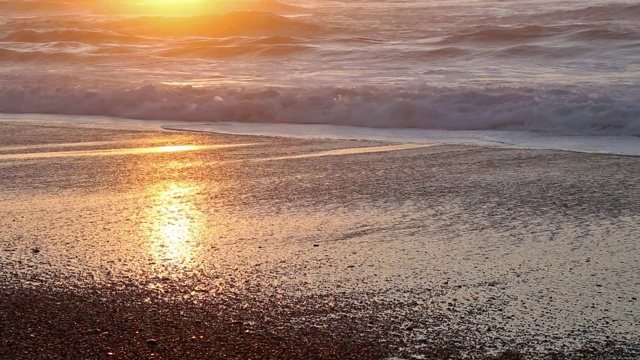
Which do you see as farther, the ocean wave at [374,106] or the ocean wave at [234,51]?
the ocean wave at [234,51]

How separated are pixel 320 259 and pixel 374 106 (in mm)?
4717

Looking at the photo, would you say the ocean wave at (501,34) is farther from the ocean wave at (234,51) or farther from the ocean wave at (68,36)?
the ocean wave at (68,36)

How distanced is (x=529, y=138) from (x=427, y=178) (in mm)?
2042

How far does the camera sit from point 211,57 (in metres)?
13.6

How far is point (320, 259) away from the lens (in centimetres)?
267

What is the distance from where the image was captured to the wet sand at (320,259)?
2.00 m

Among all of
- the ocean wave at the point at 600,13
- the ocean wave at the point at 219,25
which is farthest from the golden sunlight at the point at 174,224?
the ocean wave at the point at 219,25

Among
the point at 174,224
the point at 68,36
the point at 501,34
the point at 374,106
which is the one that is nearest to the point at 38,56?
the point at 68,36

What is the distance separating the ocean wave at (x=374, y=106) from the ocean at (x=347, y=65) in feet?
0.06

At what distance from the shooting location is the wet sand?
200 centimetres

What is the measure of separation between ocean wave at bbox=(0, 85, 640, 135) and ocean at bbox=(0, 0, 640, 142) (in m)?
0.02

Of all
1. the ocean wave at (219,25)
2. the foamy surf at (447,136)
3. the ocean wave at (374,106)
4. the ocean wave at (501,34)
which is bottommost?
the foamy surf at (447,136)

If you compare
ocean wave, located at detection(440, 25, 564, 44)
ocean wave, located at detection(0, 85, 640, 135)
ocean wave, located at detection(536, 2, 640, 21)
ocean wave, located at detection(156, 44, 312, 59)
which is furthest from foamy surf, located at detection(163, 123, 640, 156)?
ocean wave, located at detection(536, 2, 640, 21)

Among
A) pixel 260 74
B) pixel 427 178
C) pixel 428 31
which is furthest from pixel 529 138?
pixel 428 31
